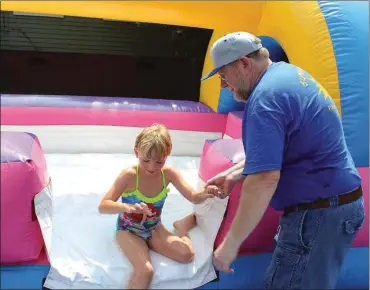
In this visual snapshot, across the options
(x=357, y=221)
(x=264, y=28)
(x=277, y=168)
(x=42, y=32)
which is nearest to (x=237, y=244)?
(x=277, y=168)

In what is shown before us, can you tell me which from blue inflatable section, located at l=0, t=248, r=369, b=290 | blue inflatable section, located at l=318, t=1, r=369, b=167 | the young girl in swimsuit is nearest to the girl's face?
the young girl in swimsuit

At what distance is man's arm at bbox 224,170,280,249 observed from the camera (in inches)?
40.6

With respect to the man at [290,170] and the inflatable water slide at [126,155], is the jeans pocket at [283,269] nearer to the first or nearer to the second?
the man at [290,170]

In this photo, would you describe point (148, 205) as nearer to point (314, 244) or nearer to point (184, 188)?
point (184, 188)

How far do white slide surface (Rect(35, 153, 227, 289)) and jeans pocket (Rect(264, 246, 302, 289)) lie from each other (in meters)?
0.18

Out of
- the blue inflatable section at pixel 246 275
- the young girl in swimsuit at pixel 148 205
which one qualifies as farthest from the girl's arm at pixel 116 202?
the blue inflatable section at pixel 246 275

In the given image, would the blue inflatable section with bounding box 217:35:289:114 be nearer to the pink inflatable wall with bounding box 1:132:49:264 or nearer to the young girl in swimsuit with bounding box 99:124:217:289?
the young girl in swimsuit with bounding box 99:124:217:289

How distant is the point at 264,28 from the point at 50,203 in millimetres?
1121

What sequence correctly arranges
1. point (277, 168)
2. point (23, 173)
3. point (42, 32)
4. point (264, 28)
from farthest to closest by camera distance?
1. point (264, 28)
2. point (42, 32)
3. point (23, 173)
4. point (277, 168)

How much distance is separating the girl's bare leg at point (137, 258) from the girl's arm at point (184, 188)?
19 cm

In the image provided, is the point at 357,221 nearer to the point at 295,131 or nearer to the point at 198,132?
the point at 295,131

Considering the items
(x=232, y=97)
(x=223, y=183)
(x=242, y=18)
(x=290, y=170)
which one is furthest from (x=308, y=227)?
(x=242, y=18)

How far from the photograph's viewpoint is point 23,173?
3.97 feet

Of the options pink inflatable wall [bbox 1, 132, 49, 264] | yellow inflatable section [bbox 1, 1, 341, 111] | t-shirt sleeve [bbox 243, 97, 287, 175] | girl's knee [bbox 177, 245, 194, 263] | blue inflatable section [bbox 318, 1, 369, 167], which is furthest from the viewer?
blue inflatable section [bbox 318, 1, 369, 167]
